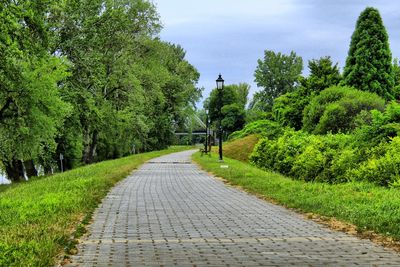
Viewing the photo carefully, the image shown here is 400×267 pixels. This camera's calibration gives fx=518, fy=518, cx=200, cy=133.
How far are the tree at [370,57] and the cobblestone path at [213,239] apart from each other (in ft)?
74.0

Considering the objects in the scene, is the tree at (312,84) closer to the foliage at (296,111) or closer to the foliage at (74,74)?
the foliage at (296,111)

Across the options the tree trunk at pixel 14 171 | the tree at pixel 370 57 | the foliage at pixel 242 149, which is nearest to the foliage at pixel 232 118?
the foliage at pixel 242 149

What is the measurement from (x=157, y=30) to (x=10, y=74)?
23.0 meters

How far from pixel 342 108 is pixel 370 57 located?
22.1 ft

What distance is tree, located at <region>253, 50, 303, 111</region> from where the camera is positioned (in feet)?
Result: 302

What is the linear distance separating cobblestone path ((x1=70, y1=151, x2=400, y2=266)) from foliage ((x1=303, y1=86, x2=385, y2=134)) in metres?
16.6

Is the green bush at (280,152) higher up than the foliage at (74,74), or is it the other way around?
the foliage at (74,74)

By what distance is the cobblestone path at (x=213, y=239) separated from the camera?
6027 mm

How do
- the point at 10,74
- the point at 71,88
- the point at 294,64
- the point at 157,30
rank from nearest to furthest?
the point at 10,74 → the point at 71,88 → the point at 157,30 → the point at 294,64

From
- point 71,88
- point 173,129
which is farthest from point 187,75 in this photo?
point 71,88

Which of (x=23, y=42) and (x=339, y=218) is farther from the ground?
(x=23, y=42)

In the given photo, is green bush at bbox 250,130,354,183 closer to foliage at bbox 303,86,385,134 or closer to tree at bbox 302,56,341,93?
foliage at bbox 303,86,385,134

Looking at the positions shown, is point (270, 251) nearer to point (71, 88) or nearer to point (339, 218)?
point (339, 218)

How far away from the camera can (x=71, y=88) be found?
32844 millimetres
